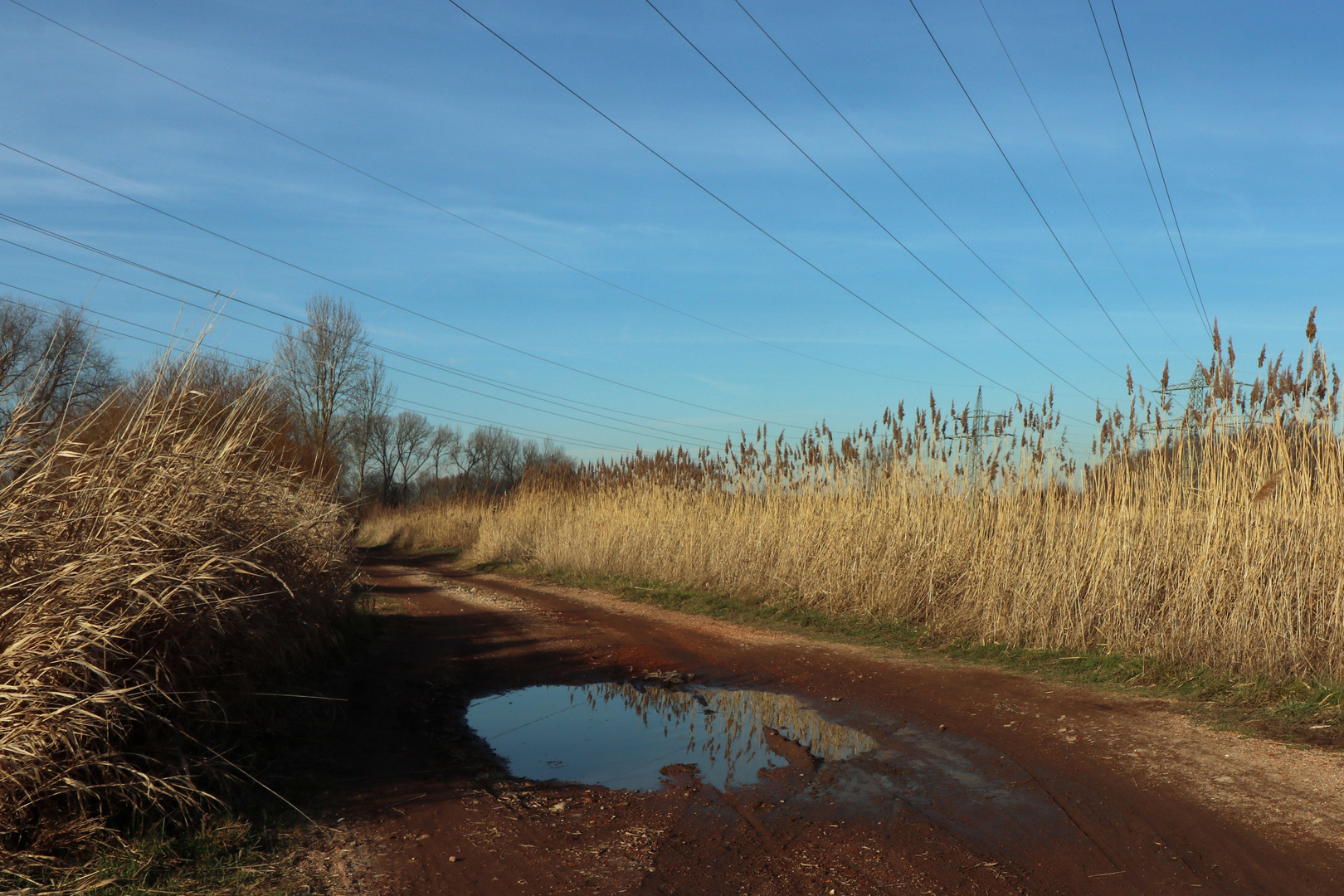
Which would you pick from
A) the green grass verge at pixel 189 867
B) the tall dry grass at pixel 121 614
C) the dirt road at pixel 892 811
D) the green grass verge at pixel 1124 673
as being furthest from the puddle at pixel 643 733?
the green grass verge at pixel 1124 673

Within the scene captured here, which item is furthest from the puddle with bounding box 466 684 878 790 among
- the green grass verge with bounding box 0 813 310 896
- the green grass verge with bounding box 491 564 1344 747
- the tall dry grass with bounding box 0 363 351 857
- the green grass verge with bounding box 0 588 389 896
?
the green grass verge with bounding box 491 564 1344 747

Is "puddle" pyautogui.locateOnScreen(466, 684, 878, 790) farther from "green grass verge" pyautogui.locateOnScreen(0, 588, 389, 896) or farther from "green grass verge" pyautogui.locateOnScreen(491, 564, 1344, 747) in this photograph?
"green grass verge" pyautogui.locateOnScreen(491, 564, 1344, 747)

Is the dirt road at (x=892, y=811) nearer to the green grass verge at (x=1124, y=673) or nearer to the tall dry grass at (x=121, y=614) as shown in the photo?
the green grass verge at (x=1124, y=673)

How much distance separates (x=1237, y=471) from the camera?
23.9 feet

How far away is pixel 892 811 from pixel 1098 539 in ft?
16.8

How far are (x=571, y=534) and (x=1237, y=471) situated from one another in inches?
519

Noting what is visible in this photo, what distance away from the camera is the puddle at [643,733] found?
4.95 m

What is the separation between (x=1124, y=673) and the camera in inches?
284

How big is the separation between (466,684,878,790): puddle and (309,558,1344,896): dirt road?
168 mm

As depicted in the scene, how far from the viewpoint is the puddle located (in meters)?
4.95

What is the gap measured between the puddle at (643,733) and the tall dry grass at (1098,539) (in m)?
3.55

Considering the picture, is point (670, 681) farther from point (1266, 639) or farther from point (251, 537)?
point (1266, 639)

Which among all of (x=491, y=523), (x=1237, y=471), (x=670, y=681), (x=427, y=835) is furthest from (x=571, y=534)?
(x=427, y=835)

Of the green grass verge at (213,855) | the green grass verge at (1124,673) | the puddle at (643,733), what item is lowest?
the green grass verge at (213,855)
